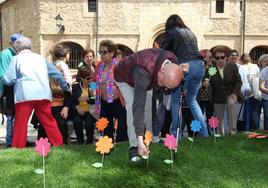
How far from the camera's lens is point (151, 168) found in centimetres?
426

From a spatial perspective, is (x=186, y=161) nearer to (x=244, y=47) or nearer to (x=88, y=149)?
(x=88, y=149)

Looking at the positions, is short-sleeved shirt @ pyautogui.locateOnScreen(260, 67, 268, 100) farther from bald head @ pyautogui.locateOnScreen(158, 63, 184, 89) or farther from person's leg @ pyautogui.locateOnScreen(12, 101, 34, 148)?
person's leg @ pyautogui.locateOnScreen(12, 101, 34, 148)

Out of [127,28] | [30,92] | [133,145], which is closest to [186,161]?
[133,145]

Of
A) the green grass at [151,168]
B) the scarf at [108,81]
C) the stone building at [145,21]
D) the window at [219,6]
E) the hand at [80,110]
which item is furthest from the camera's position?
the window at [219,6]

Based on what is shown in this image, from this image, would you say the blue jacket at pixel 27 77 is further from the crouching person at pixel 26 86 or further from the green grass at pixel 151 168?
the green grass at pixel 151 168

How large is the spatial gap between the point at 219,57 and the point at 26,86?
11.6ft

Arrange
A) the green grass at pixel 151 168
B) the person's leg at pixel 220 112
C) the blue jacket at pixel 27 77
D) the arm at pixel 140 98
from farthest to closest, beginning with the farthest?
1. the person's leg at pixel 220 112
2. the blue jacket at pixel 27 77
3. the green grass at pixel 151 168
4. the arm at pixel 140 98

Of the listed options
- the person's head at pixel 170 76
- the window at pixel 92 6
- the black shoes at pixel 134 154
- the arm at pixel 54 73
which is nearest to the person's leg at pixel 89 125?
the arm at pixel 54 73

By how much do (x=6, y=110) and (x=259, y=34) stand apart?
68.8 feet

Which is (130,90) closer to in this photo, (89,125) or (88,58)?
(89,125)

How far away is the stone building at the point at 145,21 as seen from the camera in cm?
2380

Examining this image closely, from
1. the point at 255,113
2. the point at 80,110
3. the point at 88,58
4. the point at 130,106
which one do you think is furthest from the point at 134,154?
the point at 255,113

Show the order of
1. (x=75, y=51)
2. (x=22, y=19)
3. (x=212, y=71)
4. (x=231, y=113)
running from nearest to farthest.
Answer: (x=212, y=71) → (x=231, y=113) → (x=75, y=51) → (x=22, y=19)

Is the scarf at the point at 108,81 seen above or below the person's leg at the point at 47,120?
above
